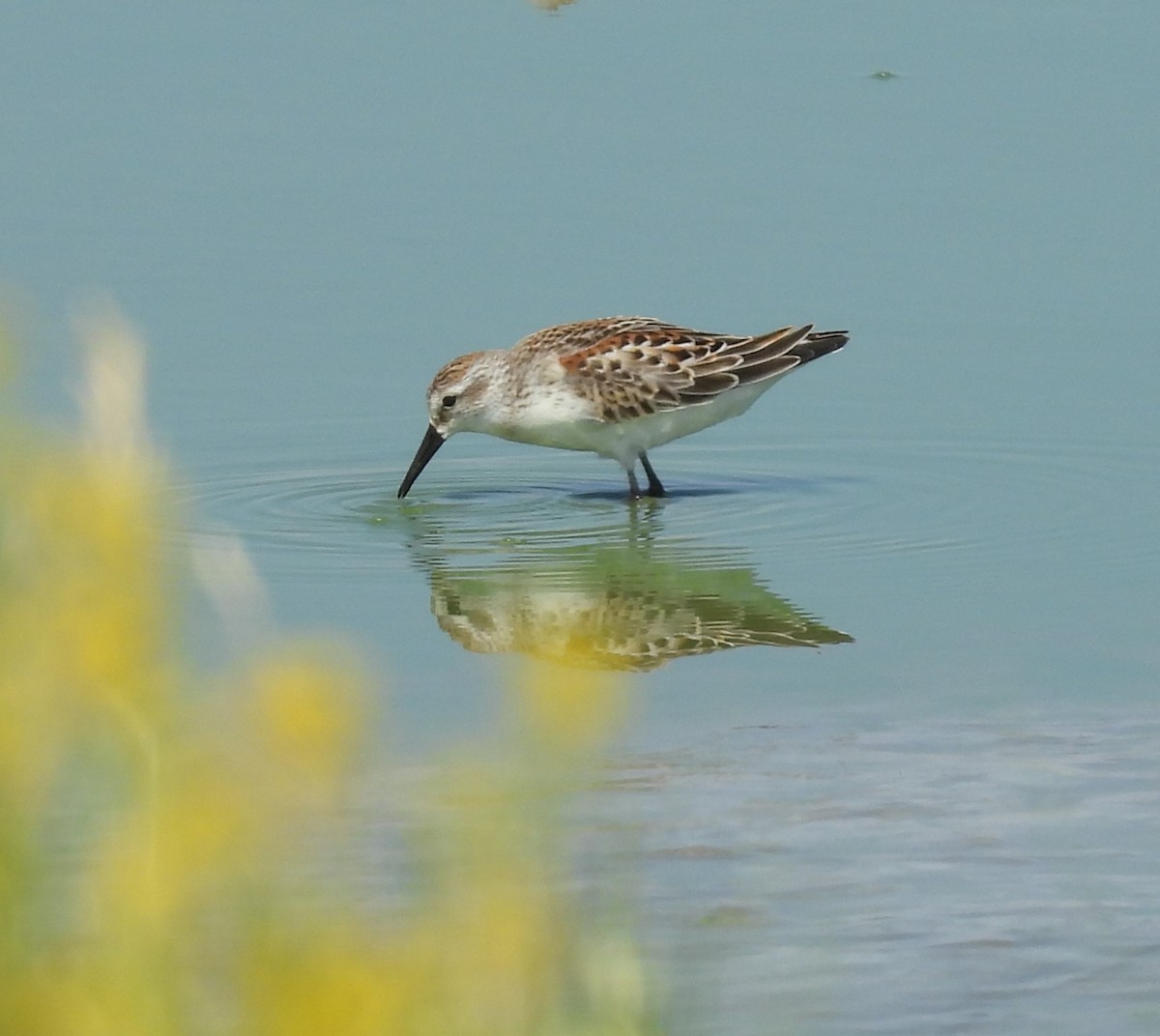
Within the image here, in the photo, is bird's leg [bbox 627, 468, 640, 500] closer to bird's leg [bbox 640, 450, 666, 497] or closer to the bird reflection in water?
bird's leg [bbox 640, 450, 666, 497]

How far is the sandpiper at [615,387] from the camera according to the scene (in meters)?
12.8

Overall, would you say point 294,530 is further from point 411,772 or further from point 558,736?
point 558,736

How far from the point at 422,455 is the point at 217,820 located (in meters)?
9.35

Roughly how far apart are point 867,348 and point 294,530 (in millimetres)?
3768

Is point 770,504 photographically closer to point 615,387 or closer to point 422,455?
point 615,387

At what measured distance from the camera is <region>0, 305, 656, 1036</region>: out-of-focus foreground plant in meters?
3.32

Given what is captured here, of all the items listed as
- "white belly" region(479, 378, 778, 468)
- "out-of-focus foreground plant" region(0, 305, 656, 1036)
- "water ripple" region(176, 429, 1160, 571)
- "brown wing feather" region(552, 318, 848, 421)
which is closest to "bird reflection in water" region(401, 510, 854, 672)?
"water ripple" region(176, 429, 1160, 571)

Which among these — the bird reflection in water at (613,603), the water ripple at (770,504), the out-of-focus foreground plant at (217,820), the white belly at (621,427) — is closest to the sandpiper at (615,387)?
the white belly at (621,427)

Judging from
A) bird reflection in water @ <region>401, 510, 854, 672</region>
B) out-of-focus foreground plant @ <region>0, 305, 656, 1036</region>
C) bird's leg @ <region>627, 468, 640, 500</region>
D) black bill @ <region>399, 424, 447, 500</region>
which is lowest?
bird's leg @ <region>627, 468, 640, 500</region>

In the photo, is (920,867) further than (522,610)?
No

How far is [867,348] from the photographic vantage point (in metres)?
13.8

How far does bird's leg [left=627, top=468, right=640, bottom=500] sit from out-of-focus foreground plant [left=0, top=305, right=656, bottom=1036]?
894 cm

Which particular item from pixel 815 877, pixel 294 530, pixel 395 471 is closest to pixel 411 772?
pixel 815 877

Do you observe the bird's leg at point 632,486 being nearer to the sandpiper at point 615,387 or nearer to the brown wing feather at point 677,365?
the sandpiper at point 615,387
